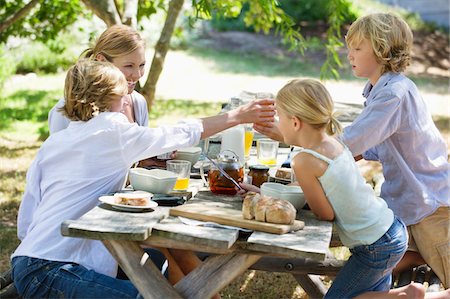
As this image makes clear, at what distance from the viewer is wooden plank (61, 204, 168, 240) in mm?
2684

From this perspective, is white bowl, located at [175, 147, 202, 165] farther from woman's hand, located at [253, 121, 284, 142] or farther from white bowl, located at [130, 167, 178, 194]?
white bowl, located at [130, 167, 178, 194]

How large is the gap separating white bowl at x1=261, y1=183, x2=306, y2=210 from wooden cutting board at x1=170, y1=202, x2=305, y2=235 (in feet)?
0.52

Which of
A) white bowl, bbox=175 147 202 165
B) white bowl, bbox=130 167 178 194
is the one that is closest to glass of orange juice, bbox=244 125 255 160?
white bowl, bbox=175 147 202 165

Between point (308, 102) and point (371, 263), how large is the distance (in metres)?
0.71

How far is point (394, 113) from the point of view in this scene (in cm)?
364

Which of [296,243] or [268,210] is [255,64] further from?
[296,243]

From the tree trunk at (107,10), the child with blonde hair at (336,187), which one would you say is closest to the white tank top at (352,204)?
the child with blonde hair at (336,187)

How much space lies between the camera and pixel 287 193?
3062mm

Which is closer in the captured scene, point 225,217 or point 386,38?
point 225,217

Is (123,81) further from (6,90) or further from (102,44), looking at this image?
(6,90)

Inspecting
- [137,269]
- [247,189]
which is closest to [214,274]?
[137,269]

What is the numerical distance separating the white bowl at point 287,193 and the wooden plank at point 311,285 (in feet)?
4.16

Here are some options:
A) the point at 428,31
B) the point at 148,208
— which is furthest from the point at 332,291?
the point at 428,31

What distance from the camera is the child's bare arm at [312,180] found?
2969 millimetres
